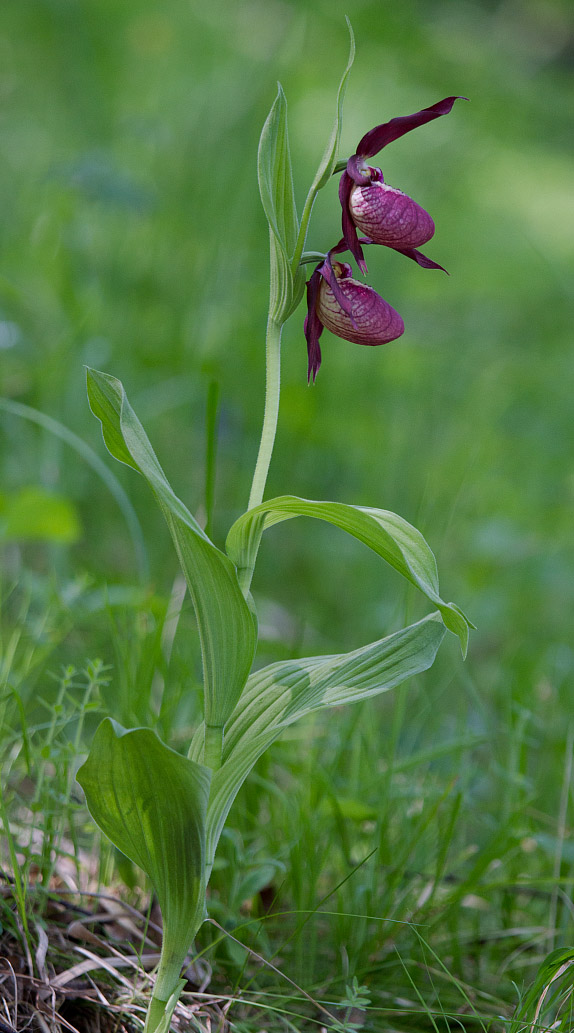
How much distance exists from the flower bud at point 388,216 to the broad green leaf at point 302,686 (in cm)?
33

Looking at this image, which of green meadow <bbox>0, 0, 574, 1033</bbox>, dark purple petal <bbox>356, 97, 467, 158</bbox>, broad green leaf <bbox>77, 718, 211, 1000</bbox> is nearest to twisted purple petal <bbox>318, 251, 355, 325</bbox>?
dark purple petal <bbox>356, 97, 467, 158</bbox>

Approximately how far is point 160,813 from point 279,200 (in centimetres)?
50

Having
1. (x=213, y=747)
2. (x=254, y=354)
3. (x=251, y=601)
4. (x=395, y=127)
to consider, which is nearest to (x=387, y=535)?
(x=251, y=601)

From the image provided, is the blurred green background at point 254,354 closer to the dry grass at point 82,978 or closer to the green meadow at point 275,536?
the green meadow at point 275,536

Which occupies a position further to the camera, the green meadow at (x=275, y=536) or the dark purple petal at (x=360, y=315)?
the green meadow at (x=275, y=536)

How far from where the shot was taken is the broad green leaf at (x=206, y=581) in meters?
0.60

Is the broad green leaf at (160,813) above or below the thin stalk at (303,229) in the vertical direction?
below

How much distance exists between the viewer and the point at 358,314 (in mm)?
625

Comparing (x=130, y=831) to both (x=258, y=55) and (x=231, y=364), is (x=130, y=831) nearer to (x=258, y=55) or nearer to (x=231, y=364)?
(x=231, y=364)

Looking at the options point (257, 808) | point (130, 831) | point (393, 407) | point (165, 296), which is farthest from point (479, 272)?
point (130, 831)

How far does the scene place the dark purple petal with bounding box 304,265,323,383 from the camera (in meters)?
0.65

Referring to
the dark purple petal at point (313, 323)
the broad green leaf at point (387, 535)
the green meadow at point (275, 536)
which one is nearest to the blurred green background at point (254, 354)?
the green meadow at point (275, 536)

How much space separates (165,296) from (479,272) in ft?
7.18

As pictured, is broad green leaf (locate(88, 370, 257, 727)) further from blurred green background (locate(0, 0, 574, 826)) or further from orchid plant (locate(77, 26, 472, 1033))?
blurred green background (locate(0, 0, 574, 826))
